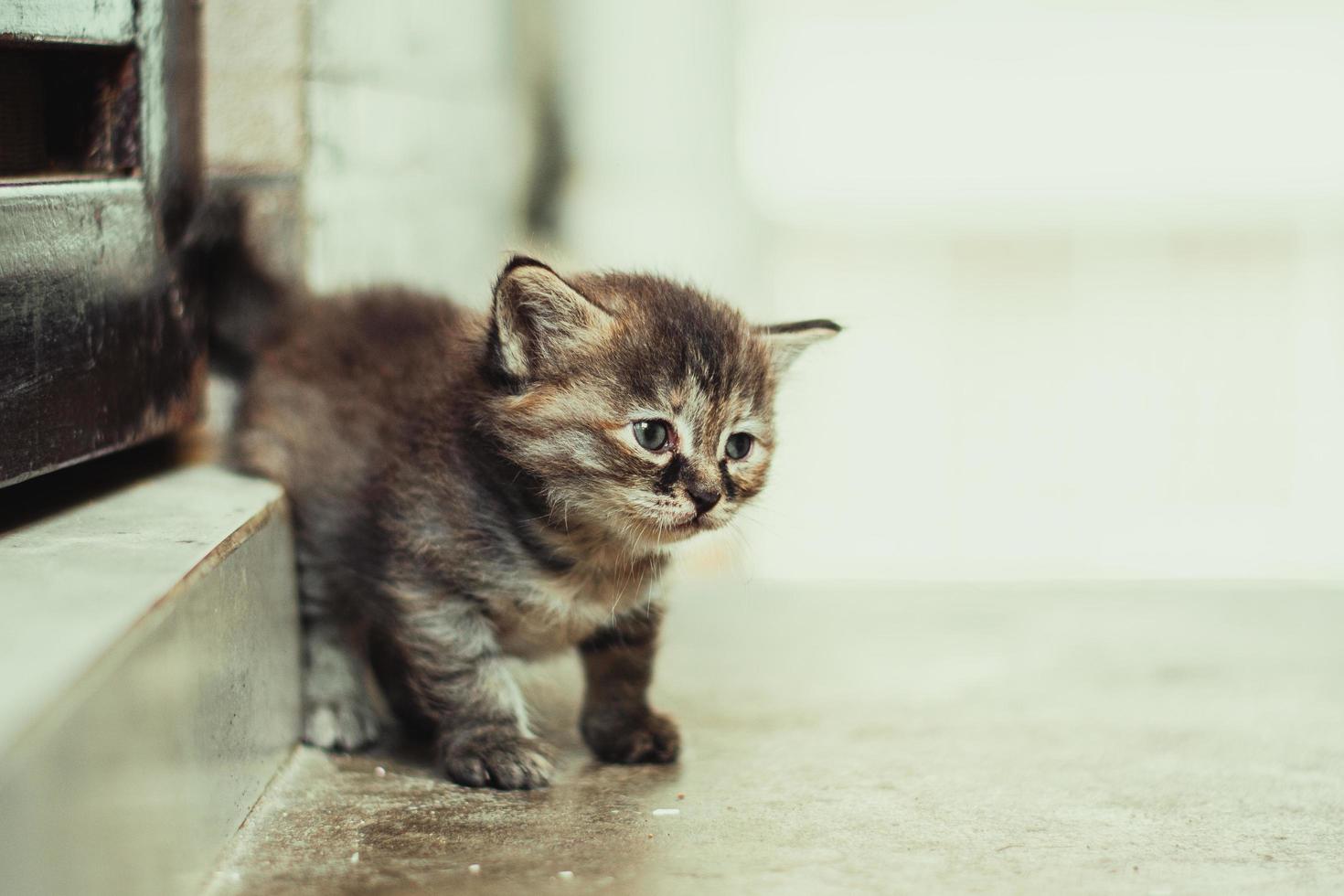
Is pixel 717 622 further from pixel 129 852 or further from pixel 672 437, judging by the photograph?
pixel 129 852

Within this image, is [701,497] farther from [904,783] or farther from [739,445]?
[904,783]

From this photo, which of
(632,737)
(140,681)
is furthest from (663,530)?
(140,681)

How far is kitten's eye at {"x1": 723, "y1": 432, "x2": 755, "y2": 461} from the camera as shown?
219 centimetres

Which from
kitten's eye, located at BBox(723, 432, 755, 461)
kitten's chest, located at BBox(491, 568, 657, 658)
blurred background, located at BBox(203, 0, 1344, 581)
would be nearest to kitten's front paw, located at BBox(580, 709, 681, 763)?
kitten's chest, located at BBox(491, 568, 657, 658)

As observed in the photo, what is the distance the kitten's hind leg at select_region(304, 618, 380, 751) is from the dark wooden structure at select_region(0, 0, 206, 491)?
17.3 inches

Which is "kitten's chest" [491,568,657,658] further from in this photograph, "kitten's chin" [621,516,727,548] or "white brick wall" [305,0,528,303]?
"white brick wall" [305,0,528,303]

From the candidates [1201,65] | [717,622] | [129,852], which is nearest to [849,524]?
[1201,65]

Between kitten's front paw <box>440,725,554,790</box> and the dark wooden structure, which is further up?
the dark wooden structure

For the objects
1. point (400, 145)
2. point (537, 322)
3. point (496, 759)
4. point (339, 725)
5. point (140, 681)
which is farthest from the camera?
point (400, 145)

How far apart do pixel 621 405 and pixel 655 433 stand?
2.6 inches

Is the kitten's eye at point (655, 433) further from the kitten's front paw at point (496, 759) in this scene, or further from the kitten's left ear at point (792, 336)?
the kitten's front paw at point (496, 759)

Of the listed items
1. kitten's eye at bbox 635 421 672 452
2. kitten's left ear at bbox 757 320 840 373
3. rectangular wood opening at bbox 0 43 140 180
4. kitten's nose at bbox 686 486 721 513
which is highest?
rectangular wood opening at bbox 0 43 140 180

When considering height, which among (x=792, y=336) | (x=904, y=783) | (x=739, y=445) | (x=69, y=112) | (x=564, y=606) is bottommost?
(x=904, y=783)

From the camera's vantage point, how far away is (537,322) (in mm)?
2131
